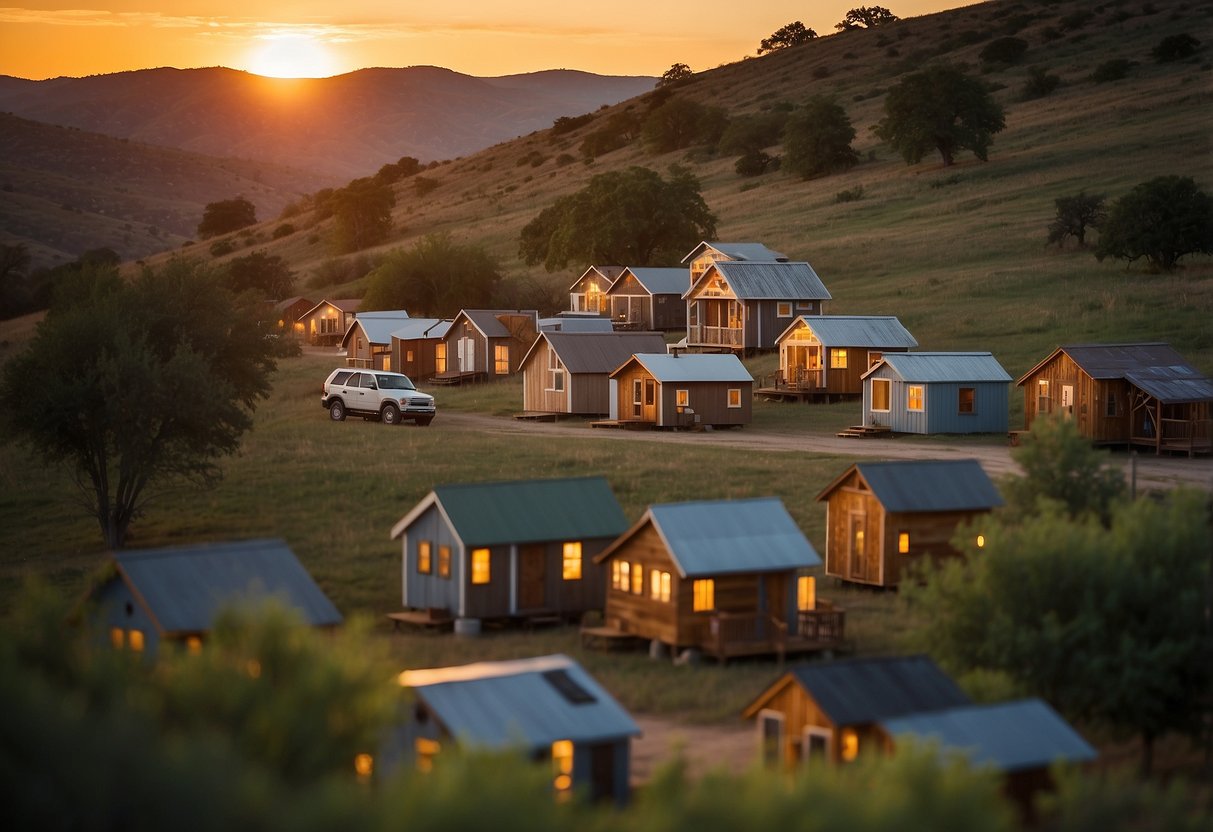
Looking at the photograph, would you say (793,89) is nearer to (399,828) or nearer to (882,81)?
(882,81)

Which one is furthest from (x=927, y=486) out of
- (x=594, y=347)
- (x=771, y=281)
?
(x=771, y=281)

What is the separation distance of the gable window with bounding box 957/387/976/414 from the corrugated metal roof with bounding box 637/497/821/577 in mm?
26771

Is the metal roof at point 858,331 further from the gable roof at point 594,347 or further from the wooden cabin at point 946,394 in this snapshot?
the wooden cabin at point 946,394

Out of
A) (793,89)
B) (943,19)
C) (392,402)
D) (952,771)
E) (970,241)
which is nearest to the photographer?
(952,771)

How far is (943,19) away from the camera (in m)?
194

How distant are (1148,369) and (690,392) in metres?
18.3

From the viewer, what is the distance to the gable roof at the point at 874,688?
2427 cm

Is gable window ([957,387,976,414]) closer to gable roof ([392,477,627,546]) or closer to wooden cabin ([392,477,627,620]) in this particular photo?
gable roof ([392,477,627,546])

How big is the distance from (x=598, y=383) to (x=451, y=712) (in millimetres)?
48501

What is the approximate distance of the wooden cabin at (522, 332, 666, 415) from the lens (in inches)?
2790

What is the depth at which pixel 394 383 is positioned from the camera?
69.4 m

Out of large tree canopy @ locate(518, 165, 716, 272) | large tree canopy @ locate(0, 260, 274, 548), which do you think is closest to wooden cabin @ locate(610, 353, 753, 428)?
large tree canopy @ locate(0, 260, 274, 548)

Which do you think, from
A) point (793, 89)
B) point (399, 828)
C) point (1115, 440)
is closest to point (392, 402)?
point (1115, 440)

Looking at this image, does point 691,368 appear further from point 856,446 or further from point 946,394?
point 946,394
